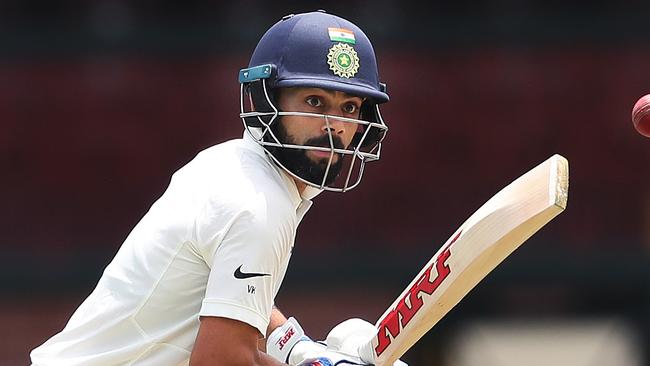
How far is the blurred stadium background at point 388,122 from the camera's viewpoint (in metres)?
6.23

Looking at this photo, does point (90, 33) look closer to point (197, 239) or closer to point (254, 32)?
point (254, 32)

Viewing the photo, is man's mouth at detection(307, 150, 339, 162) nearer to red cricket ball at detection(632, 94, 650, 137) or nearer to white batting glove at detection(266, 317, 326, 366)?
white batting glove at detection(266, 317, 326, 366)

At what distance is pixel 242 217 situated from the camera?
8.24ft

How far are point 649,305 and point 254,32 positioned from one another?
87.0 inches

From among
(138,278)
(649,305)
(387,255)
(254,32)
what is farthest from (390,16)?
(138,278)

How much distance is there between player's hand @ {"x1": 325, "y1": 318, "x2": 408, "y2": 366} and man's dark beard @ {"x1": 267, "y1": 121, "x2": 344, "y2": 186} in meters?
0.38

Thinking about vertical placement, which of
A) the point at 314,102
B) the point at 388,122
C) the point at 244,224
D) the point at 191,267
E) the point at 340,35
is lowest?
the point at 191,267

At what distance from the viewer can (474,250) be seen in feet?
9.13

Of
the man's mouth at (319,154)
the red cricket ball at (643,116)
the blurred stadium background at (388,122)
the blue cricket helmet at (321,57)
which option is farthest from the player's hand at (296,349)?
the blurred stadium background at (388,122)

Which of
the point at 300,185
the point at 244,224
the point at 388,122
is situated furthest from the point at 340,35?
the point at 388,122

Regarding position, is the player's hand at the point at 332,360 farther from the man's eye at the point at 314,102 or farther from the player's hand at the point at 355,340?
the man's eye at the point at 314,102

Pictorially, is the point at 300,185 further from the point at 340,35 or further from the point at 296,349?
the point at 296,349

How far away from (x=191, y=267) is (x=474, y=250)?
22.7 inches

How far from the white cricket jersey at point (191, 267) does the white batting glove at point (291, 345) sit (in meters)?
0.38
